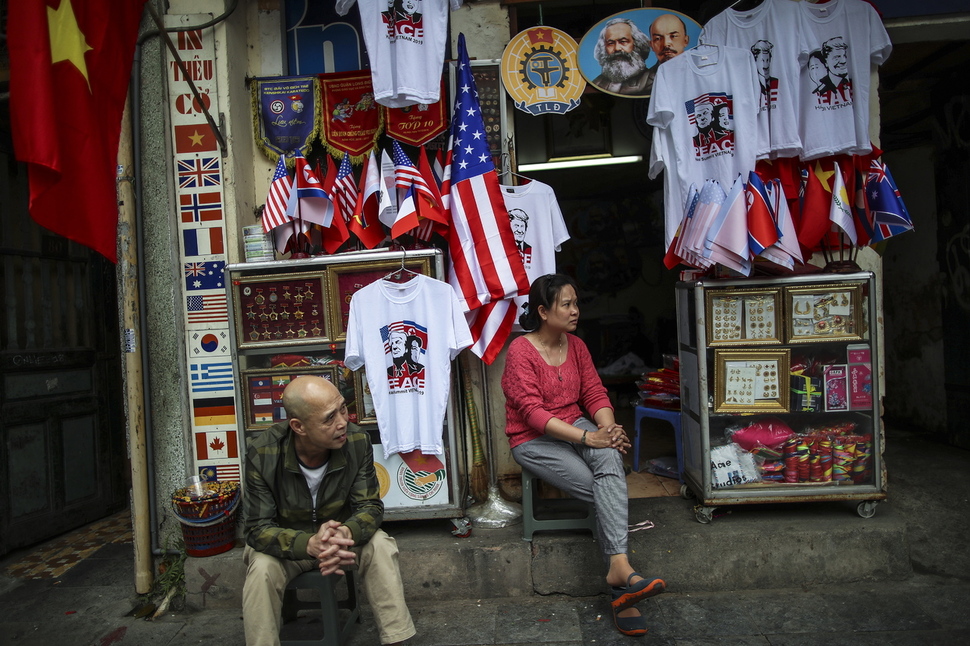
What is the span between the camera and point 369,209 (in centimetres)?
425

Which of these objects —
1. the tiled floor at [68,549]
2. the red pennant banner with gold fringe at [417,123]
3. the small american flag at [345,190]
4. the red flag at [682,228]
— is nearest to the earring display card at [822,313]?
the red flag at [682,228]

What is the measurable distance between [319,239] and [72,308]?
2.61 meters

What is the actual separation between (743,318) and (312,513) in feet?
8.83

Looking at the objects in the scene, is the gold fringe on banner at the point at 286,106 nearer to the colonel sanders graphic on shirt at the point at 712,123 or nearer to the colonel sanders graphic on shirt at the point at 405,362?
the colonel sanders graphic on shirt at the point at 405,362

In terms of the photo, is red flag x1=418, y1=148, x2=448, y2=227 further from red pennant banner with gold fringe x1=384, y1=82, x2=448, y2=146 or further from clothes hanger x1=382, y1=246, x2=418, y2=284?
clothes hanger x1=382, y1=246, x2=418, y2=284

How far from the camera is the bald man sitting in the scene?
288cm

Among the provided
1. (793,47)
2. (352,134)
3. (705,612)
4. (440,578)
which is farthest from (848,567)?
(352,134)

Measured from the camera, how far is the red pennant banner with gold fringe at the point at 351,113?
442 cm

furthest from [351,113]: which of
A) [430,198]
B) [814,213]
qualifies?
[814,213]

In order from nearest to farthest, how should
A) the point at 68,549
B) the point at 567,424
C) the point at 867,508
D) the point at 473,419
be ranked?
1. the point at 567,424
2. the point at 867,508
3. the point at 473,419
4. the point at 68,549

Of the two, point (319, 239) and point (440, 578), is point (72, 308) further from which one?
point (440, 578)

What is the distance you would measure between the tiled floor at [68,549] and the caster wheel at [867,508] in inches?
200

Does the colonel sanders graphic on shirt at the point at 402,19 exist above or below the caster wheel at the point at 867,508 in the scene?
above

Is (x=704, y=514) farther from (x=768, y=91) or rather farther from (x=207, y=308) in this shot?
(x=207, y=308)
